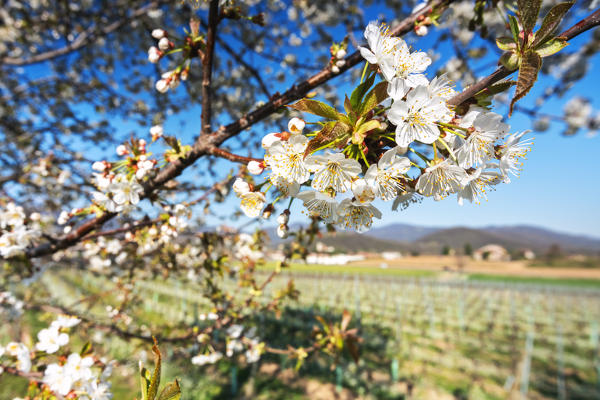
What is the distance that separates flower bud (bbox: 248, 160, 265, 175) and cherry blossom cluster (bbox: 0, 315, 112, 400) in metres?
1.05

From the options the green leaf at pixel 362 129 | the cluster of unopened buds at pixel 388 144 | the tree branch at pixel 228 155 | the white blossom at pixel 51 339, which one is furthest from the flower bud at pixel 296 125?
the white blossom at pixel 51 339

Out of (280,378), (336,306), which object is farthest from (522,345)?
(280,378)

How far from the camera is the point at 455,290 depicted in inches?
567

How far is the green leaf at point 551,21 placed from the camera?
0.49 m

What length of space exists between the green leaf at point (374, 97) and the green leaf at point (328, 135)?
46 millimetres

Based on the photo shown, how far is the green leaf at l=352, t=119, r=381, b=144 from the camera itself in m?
0.52

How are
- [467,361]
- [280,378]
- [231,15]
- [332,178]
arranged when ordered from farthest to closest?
1. [467,361]
2. [280,378]
3. [231,15]
4. [332,178]

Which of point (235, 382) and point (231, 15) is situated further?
point (235, 382)

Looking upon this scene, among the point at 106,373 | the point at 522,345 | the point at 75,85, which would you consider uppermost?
the point at 75,85

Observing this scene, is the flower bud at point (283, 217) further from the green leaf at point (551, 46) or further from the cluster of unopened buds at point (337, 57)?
the green leaf at point (551, 46)

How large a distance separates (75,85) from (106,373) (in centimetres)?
335

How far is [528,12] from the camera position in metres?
0.50

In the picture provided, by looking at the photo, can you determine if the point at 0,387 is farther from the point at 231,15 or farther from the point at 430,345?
the point at 430,345

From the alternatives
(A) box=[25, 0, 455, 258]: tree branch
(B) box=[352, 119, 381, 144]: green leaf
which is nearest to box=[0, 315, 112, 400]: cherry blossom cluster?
(A) box=[25, 0, 455, 258]: tree branch
